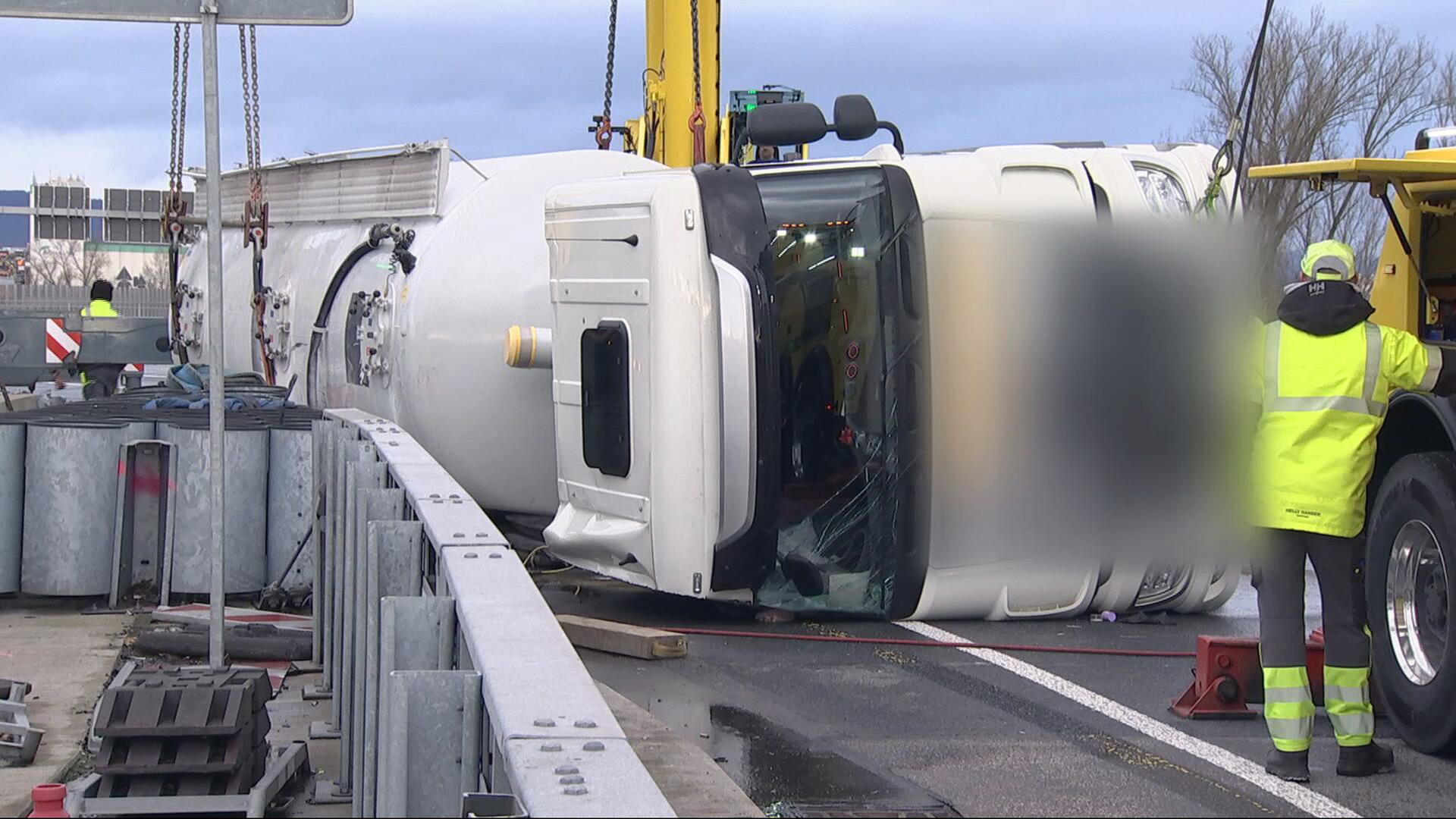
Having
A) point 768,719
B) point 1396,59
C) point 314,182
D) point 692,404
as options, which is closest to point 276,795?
point 768,719

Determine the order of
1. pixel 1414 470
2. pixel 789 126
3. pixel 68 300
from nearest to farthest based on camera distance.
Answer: pixel 1414 470
pixel 789 126
pixel 68 300

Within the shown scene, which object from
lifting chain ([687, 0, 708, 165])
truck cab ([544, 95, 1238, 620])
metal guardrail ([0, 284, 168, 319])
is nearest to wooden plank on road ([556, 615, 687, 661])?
truck cab ([544, 95, 1238, 620])

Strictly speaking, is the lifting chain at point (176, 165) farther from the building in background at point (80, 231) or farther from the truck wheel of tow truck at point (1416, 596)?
the truck wheel of tow truck at point (1416, 596)

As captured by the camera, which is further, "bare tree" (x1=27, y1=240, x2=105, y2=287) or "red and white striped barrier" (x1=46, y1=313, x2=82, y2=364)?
"bare tree" (x1=27, y1=240, x2=105, y2=287)

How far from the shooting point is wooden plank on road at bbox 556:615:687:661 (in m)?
7.94

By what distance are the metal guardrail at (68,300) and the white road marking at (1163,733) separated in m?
42.6

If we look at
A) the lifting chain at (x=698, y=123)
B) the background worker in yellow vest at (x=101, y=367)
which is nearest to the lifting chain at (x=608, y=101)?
the lifting chain at (x=698, y=123)

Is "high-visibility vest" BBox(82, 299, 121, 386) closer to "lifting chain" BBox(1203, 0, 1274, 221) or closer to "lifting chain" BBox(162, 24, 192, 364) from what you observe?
"lifting chain" BBox(162, 24, 192, 364)

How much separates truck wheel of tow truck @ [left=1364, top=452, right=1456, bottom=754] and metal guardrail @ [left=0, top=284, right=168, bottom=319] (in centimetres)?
4444

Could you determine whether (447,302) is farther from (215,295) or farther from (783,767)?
(783,767)

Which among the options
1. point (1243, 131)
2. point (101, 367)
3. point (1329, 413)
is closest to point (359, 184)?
point (1243, 131)

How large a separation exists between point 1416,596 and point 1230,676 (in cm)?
77

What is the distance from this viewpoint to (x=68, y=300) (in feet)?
189

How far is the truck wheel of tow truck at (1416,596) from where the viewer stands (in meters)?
5.70
